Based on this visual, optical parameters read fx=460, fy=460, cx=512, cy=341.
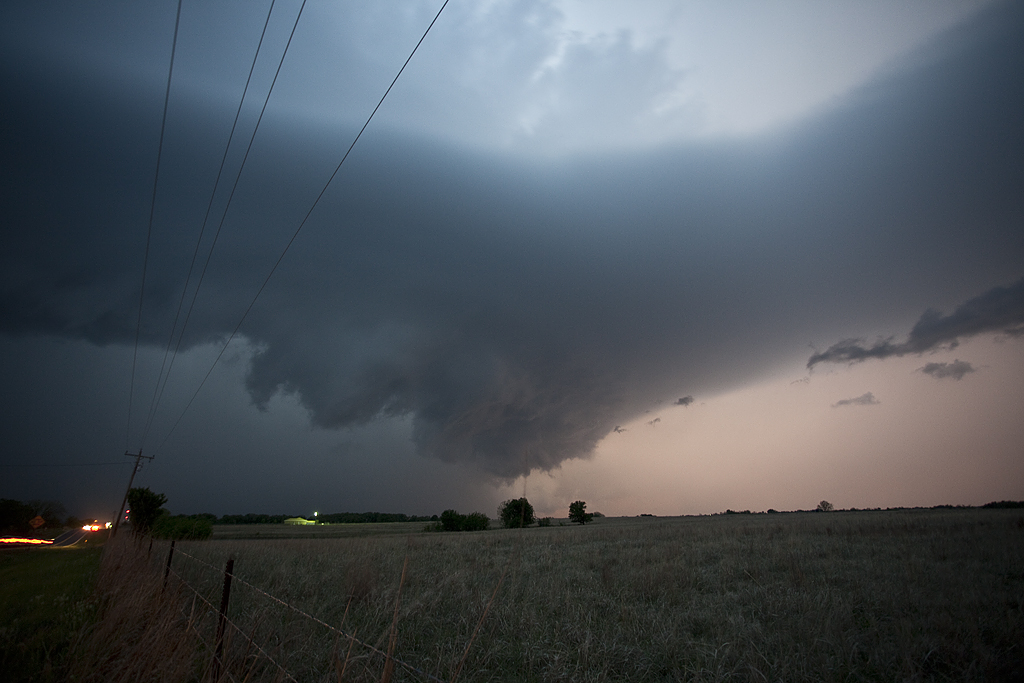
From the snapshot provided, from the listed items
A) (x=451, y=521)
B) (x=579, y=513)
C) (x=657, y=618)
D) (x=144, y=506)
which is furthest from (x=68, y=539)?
(x=657, y=618)

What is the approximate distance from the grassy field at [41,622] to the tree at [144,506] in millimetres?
43569

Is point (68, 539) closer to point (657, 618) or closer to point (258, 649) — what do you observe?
point (258, 649)

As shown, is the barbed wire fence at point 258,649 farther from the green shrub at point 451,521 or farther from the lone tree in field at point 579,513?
the lone tree in field at point 579,513

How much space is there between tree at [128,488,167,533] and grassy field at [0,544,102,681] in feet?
143

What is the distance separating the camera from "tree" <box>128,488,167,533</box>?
51.8 meters

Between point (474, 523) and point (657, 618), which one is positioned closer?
point (657, 618)

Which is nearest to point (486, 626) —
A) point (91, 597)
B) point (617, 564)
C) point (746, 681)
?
point (746, 681)

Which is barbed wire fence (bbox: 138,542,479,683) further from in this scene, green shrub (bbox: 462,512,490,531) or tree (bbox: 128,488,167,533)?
green shrub (bbox: 462,512,490,531)

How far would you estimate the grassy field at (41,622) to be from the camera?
22.7 feet

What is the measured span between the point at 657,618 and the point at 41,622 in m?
12.7

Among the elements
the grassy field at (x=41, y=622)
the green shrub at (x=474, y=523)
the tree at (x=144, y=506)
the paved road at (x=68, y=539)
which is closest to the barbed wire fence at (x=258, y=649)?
the grassy field at (x=41, y=622)

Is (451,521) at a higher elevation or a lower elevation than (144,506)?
lower

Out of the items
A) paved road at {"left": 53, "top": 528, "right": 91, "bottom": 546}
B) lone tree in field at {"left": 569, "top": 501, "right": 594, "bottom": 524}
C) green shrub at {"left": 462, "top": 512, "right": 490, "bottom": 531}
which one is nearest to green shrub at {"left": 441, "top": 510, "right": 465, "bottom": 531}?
green shrub at {"left": 462, "top": 512, "right": 490, "bottom": 531}

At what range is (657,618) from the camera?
8.87 m
